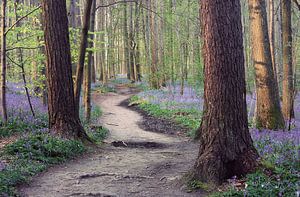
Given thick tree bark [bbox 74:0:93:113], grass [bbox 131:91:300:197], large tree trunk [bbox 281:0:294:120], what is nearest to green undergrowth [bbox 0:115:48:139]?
thick tree bark [bbox 74:0:93:113]

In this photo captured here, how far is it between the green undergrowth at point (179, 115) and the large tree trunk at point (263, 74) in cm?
298

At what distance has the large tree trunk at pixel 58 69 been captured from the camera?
9.79m

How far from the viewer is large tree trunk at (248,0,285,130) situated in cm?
1096

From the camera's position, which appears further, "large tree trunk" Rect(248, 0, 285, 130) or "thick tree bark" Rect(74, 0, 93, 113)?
"thick tree bark" Rect(74, 0, 93, 113)

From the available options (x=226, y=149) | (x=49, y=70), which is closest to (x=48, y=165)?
(x=49, y=70)

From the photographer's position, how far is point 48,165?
7992 millimetres

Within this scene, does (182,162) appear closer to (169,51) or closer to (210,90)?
(210,90)

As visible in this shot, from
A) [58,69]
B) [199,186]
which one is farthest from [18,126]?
[199,186]

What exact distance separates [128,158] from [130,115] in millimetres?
10150

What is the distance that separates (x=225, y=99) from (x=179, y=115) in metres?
11.2

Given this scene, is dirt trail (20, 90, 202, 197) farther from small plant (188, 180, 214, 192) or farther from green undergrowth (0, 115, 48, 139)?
green undergrowth (0, 115, 48, 139)

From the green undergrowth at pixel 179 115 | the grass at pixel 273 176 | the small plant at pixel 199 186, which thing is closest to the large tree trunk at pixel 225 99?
the small plant at pixel 199 186

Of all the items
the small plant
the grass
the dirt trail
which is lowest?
the dirt trail

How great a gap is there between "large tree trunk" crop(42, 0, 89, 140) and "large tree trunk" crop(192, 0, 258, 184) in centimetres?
517
